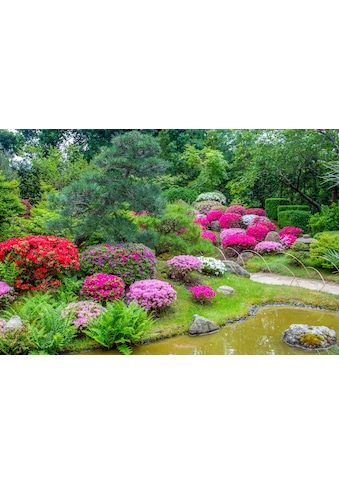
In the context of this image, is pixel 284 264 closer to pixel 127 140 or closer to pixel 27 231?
pixel 127 140

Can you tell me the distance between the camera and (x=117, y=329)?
14.2 feet

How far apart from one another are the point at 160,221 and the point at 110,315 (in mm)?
3190

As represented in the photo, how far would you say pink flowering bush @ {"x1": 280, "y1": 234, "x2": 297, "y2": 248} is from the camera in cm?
937

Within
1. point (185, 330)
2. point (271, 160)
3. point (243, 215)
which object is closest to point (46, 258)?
point (185, 330)

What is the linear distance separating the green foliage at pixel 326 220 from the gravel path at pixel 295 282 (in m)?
1.70

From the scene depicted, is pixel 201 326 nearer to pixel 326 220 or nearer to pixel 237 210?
pixel 326 220

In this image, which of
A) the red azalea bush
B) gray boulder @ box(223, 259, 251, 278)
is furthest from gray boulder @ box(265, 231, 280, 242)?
the red azalea bush

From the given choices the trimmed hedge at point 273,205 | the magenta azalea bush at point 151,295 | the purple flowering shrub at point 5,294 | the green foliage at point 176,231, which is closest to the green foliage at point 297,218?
the trimmed hedge at point 273,205

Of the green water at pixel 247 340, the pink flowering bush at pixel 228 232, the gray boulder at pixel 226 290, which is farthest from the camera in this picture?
the pink flowering bush at pixel 228 232

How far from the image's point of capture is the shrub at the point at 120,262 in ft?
18.3

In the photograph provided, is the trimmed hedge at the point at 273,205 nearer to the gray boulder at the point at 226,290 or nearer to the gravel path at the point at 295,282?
the gravel path at the point at 295,282

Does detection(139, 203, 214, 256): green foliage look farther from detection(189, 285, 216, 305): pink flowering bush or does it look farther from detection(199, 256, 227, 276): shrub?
detection(189, 285, 216, 305): pink flowering bush

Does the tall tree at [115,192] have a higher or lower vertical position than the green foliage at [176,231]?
higher

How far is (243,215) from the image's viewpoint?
38.1ft
